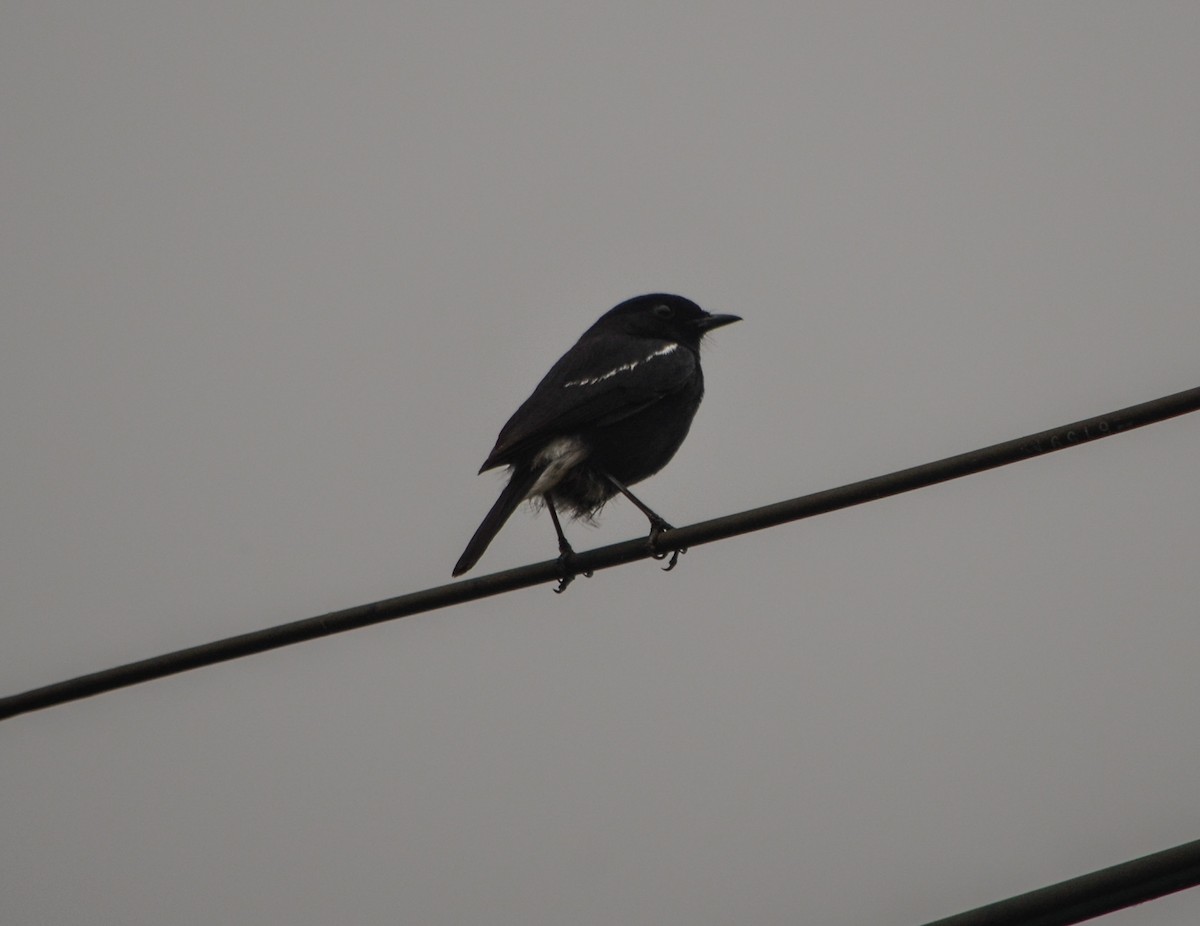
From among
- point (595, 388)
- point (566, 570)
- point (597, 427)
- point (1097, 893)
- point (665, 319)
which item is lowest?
point (1097, 893)

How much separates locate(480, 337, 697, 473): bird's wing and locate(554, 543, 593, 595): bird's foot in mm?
496

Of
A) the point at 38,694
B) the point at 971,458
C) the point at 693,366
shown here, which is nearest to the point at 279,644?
the point at 38,694

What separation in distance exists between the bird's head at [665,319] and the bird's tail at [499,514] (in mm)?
1697

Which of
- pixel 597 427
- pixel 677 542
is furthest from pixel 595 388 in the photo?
pixel 677 542

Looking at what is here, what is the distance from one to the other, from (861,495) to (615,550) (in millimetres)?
1176

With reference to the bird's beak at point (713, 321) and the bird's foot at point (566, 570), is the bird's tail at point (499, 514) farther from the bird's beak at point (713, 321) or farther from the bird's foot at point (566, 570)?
the bird's beak at point (713, 321)

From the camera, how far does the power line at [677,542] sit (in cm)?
316

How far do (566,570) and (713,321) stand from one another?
3.35m

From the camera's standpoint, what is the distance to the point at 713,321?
7250 millimetres

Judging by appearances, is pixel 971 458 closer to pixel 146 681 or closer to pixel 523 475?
pixel 146 681

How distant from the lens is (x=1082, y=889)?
7.12 ft

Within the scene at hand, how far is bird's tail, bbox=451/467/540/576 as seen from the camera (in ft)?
16.2

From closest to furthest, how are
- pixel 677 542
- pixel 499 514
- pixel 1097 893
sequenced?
pixel 1097 893 → pixel 677 542 → pixel 499 514

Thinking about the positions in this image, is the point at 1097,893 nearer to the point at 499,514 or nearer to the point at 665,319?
the point at 499,514
